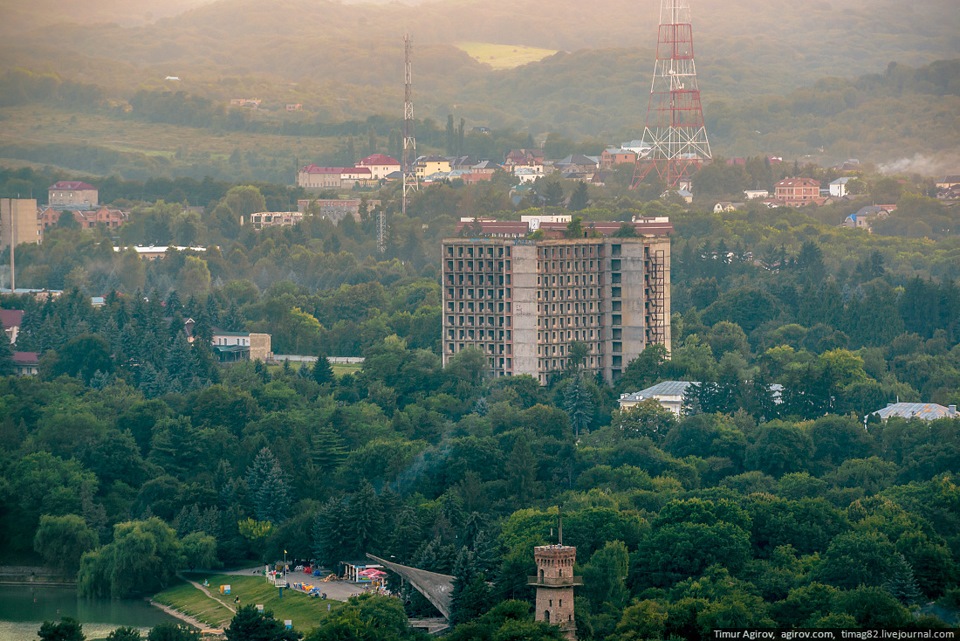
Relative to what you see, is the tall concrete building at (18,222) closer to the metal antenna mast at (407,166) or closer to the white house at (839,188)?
the metal antenna mast at (407,166)

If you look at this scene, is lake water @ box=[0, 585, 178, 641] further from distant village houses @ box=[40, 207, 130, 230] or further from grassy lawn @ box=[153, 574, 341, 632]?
distant village houses @ box=[40, 207, 130, 230]

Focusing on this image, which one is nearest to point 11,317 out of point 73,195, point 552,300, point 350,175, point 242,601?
point 552,300

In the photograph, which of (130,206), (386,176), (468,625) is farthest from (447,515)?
(386,176)

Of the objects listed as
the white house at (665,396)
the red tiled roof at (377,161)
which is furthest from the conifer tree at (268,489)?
the red tiled roof at (377,161)

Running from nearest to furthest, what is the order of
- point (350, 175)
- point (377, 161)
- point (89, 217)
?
point (89, 217) < point (350, 175) < point (377, 161)

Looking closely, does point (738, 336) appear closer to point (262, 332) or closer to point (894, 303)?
point (894, 303)

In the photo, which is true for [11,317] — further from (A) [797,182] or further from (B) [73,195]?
(A) [797,182]
